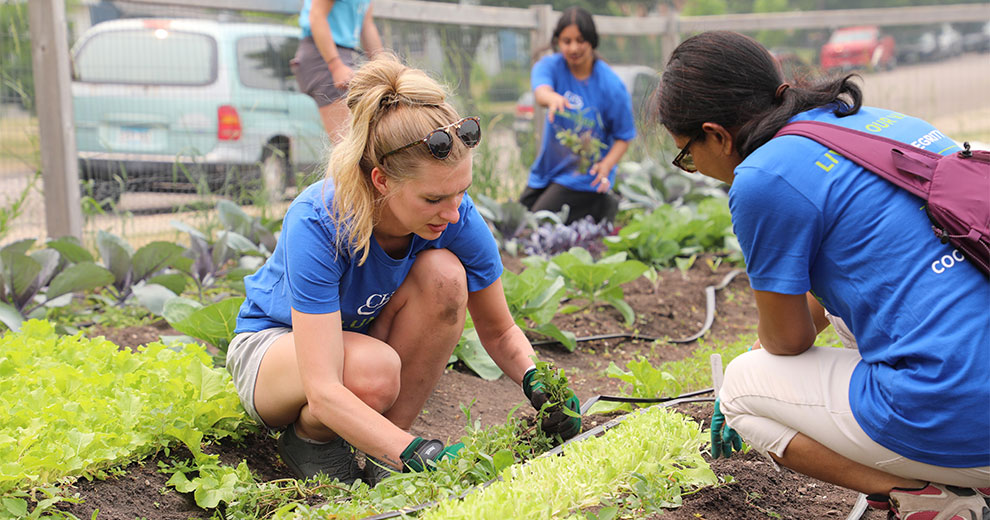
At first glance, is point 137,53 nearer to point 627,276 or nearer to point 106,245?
point 106,245

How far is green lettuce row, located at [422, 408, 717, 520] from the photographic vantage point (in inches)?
73.1

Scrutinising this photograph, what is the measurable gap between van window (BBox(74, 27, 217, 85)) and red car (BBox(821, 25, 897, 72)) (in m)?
8.59

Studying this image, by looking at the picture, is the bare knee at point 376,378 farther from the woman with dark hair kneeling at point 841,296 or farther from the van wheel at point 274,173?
the van wheel at point 274,173

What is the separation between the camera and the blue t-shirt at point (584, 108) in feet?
18.8

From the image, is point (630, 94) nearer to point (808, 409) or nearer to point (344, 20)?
point (344, 20)

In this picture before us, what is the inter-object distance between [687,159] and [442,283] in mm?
753

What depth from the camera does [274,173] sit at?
5.64m

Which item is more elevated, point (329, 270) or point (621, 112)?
point (329, 270)

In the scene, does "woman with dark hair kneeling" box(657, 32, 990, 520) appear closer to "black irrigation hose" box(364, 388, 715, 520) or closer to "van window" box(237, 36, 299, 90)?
"black irrigation hose" box(364, 388, 715, 520)

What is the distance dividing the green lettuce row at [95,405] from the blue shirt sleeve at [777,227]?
153 centimetres

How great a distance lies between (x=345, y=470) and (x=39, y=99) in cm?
338

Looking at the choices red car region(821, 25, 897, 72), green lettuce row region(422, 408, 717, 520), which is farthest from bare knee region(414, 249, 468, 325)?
red car region(821, 25, 897, 72)

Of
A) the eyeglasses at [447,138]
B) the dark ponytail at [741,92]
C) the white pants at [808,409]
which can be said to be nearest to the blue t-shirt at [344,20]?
the eyeglasses at [447,138]

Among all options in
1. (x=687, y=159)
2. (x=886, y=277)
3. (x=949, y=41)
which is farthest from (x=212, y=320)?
(x=949, y=41)
